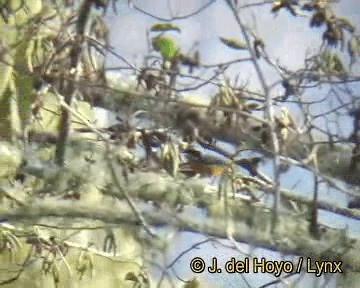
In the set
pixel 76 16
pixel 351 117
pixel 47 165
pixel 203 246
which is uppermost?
pixel 76 16

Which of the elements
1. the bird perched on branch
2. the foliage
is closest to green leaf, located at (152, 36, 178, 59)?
the foliage

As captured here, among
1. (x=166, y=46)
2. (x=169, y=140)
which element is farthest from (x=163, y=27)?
(x=169, y=140)

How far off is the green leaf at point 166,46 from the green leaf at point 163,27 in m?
0.04

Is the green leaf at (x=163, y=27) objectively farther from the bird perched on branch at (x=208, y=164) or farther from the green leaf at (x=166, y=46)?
the bird perched on branch at (x=208, y=164)

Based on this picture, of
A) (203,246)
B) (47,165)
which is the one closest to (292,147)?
(203,246)

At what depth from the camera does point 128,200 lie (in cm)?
122

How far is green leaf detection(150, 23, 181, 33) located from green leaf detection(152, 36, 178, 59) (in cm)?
4

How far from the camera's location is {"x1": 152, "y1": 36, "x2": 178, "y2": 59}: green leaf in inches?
52.3

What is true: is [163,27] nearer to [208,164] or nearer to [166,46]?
[166,46]

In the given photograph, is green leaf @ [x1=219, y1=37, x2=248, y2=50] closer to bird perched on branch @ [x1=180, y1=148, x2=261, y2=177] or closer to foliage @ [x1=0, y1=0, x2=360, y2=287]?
foliage @ [x1=0, y1=0, x2=360, y2=287]

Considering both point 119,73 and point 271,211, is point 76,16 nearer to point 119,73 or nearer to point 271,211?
point 119,73

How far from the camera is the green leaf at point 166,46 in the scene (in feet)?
4.36

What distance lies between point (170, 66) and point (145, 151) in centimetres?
15

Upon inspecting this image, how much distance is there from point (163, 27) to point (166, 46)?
0.18ft
